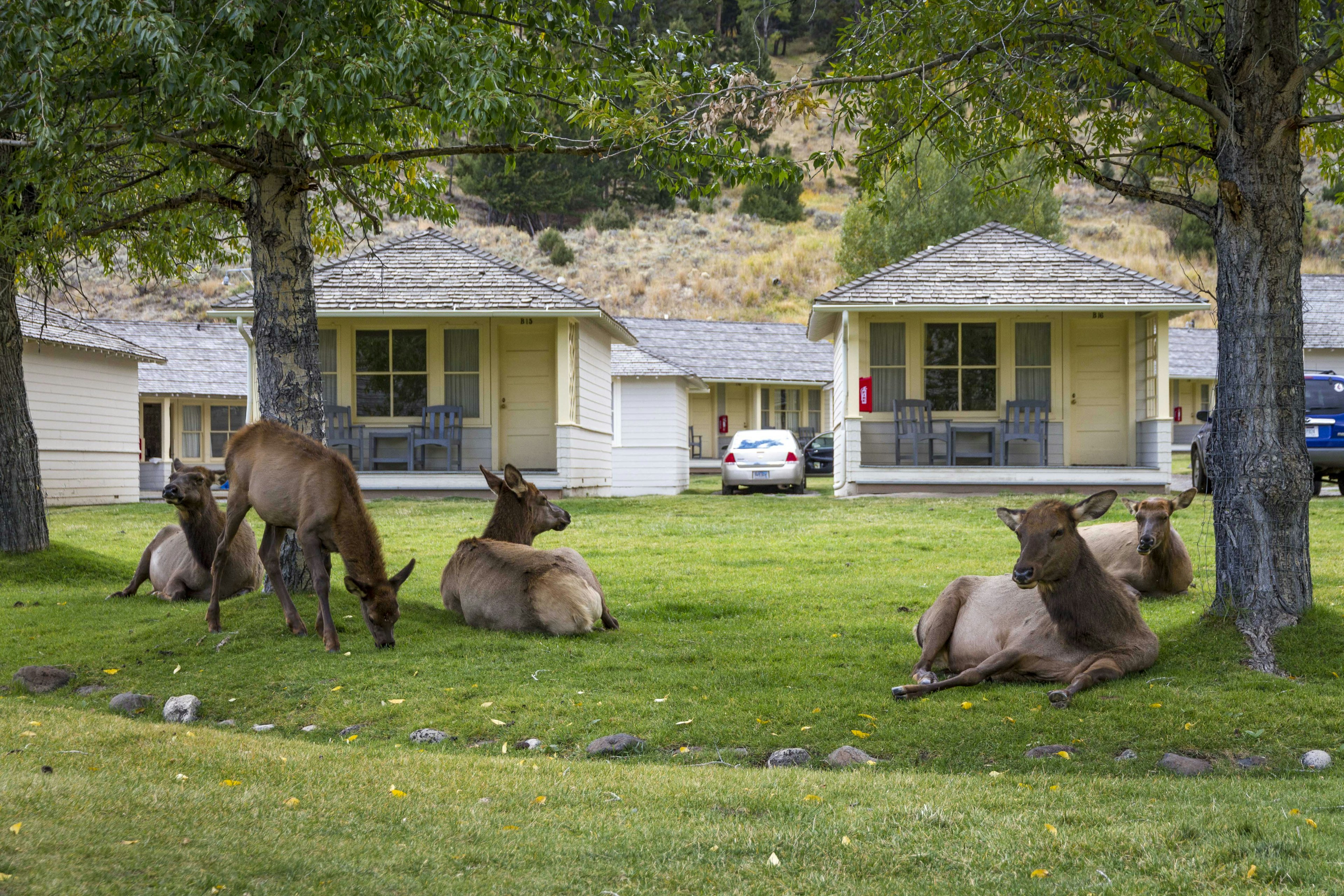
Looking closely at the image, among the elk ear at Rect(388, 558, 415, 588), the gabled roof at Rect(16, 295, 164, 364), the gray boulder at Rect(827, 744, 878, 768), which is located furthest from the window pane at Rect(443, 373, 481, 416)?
→ the gray boulder at Rect(827, 744, 878, 768)

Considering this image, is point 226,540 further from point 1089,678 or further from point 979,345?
point 979,345

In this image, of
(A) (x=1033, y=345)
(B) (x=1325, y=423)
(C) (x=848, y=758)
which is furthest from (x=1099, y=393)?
(C) (x=848, y=758)

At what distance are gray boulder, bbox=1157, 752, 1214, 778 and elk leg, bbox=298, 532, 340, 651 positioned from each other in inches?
212

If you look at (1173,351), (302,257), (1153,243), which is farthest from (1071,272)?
(1153,243)

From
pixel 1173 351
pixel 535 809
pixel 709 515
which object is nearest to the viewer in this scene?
pixel 535 809

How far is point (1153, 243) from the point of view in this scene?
72.9m

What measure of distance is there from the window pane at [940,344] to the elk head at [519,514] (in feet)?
50.8

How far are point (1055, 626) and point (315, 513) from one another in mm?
5065

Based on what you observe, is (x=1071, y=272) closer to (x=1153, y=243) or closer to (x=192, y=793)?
(x=192, y=793)

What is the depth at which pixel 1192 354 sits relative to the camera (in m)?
44.0

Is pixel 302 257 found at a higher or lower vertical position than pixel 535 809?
higher

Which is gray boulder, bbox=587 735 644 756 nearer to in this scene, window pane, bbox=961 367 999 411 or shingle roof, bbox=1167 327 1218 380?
window pane, bbox=961 367 999 411

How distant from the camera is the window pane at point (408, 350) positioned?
24469 millimetres

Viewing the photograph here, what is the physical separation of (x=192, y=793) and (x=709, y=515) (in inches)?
615
